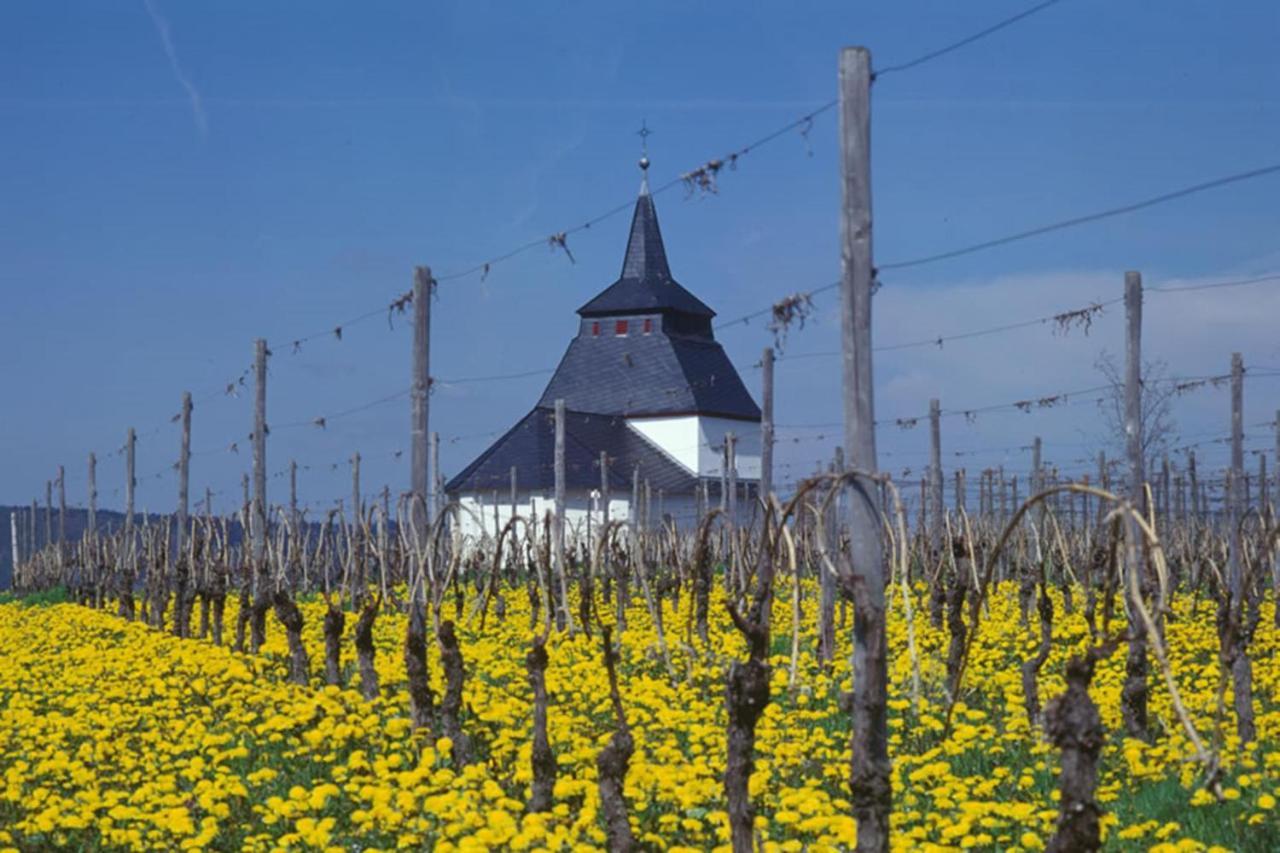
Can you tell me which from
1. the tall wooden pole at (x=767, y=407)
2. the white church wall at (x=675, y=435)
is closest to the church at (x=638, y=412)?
the white church wall at (x=675, y=435)

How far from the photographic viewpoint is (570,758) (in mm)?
10055

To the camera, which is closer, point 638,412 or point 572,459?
point 572,459

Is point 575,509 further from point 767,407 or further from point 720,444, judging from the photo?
point 767,407

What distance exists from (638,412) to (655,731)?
192 ft

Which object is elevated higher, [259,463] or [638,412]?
[638,412]

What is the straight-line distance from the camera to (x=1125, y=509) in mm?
5172

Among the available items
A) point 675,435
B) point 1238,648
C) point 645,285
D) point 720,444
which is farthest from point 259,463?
point 645,285

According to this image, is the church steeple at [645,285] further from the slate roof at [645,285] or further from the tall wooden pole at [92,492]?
the tall wooden pole at [92,492]

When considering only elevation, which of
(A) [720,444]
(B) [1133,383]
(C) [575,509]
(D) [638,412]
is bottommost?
(C) [575,509]

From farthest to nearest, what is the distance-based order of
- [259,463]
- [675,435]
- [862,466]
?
[675,435] → [259,463] → [862,466]

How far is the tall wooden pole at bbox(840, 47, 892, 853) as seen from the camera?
23.0ft

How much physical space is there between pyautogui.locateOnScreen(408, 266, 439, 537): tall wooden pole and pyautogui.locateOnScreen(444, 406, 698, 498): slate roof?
139 feet

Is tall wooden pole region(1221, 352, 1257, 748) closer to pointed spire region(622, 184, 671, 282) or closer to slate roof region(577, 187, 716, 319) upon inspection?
slate roof region(577, 187, 716, 319)

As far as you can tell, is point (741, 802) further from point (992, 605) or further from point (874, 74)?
point (992, 605)
